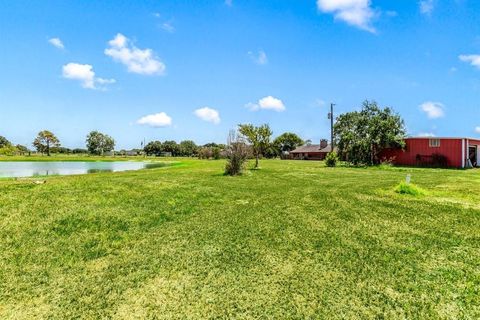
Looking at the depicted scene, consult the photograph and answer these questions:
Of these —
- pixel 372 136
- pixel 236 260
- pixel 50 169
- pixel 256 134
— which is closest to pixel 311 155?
pixel 372 136

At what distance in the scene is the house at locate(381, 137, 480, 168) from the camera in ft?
89.7

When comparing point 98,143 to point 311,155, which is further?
point 98,143

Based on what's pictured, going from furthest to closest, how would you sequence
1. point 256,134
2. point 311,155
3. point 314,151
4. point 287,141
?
point 287,141, point 311,155, point 314,151, point 256,134

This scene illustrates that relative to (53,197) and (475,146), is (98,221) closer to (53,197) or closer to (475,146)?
(53,197)

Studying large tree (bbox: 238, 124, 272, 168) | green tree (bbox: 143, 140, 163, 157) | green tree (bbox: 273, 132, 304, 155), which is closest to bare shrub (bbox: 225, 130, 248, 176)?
large tree (bbox: 238, 124, 272, 168)

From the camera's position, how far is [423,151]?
1145 inches

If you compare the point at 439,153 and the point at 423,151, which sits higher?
the point at 423,151

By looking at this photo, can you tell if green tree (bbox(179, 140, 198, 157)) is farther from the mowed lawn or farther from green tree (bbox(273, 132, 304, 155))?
the mowed lawn

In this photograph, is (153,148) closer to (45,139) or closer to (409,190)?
(45,139)

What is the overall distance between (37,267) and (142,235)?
1.70m

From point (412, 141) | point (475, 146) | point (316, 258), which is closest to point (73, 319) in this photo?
point (316, 258)

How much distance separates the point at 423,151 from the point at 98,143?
101 meters

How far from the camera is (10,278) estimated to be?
3.96m

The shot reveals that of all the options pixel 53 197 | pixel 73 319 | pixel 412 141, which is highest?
pixel 412 141
